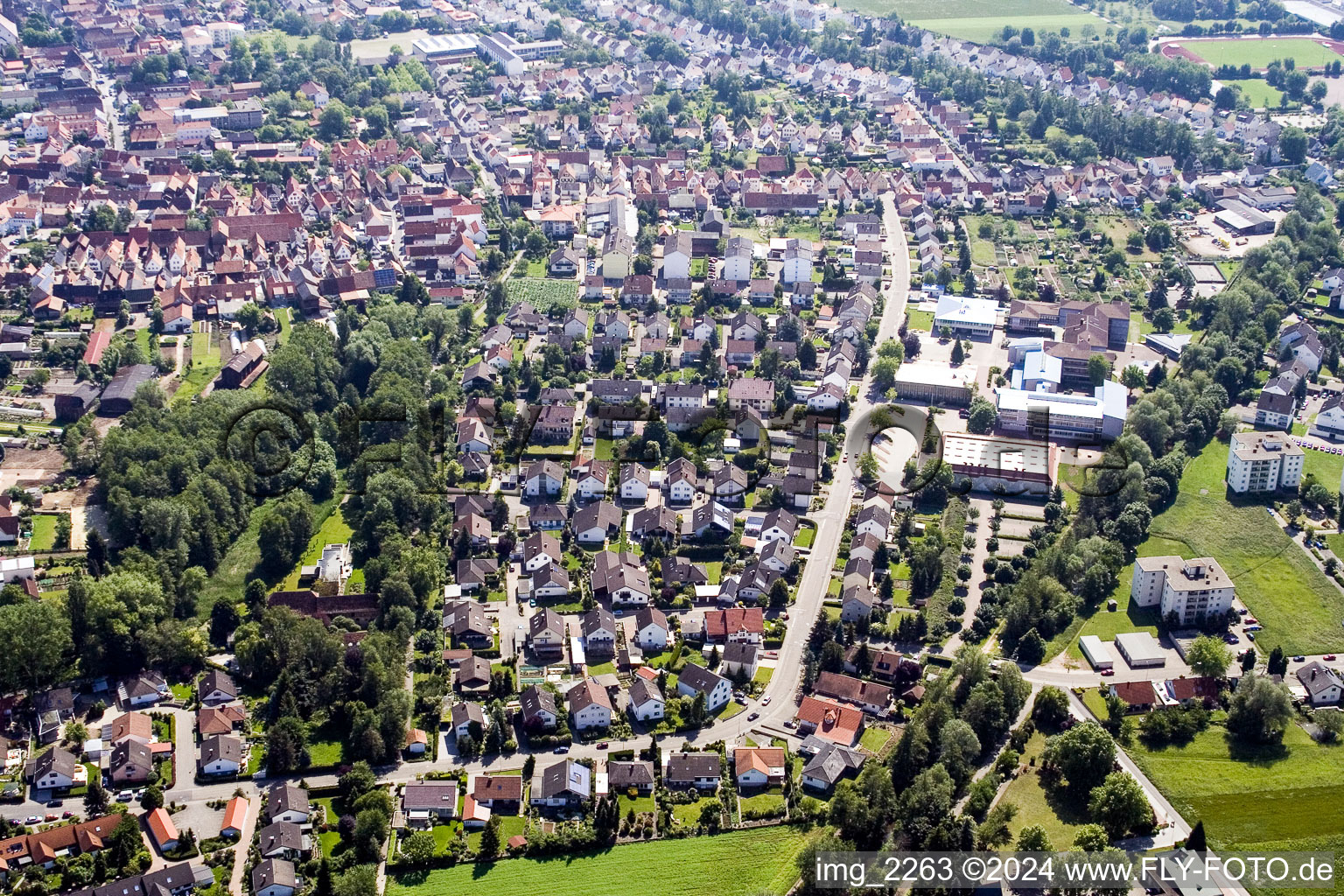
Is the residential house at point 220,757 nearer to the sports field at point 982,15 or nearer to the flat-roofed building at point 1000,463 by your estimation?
the flat-roofed building at point 1000,463

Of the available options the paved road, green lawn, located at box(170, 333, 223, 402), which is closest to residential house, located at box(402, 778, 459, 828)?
the paved road

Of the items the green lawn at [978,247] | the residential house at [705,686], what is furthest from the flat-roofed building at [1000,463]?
the green lawn at [978,247]

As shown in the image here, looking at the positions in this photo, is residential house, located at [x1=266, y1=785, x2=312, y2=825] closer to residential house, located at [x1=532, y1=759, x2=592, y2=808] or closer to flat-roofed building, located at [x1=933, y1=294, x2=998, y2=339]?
residential house, located at [x1=532, y1=759, x2=592, y2=808]

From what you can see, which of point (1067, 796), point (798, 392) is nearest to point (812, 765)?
point (1067, 796)

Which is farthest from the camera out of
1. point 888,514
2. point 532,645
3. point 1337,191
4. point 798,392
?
point 1337,191

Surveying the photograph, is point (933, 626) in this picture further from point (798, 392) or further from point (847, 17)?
point (847, 17)

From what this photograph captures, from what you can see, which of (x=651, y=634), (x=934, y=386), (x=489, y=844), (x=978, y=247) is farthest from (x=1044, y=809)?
(x=978, y=247)

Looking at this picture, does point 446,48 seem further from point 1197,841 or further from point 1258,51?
point 1197,841
